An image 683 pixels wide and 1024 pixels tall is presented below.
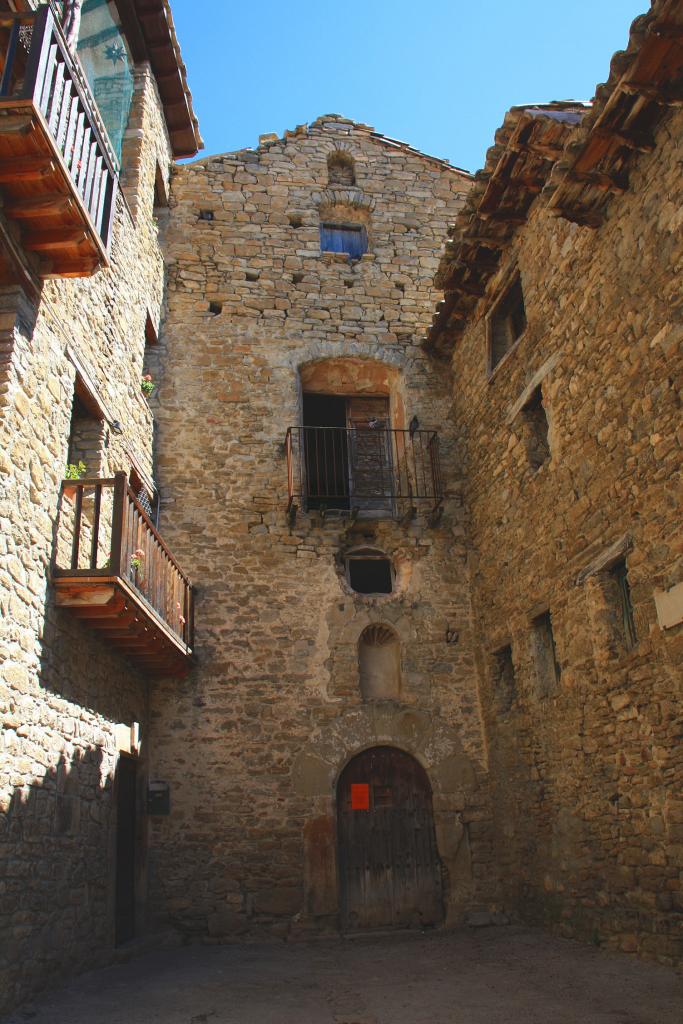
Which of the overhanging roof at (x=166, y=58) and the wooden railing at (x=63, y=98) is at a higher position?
the overhanging roof at (x=166, y=58)

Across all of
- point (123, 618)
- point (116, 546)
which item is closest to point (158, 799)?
point (123, 618)

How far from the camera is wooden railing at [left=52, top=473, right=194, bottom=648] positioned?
258 inches

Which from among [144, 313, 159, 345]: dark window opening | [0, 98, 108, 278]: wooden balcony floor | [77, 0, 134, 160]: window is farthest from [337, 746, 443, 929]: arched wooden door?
[77, 0, 134, 160]: window

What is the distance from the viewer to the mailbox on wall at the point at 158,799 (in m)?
8.78

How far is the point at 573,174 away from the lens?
6.90 m

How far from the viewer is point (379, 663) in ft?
33.1

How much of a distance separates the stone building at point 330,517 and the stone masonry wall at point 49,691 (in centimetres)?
4

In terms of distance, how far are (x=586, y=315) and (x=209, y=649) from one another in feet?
18.1

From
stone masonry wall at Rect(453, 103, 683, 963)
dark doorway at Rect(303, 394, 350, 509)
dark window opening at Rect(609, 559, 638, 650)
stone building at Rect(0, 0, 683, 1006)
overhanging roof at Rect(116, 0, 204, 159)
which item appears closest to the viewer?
stone building at Rect(0, 0, 683, 1006)

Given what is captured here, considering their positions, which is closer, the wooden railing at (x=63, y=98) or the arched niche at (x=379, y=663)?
the wooden railing at (x=63, y=98)

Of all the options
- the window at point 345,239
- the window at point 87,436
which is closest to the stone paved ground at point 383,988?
the window at point 87,436

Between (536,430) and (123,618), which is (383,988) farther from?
(536,430)

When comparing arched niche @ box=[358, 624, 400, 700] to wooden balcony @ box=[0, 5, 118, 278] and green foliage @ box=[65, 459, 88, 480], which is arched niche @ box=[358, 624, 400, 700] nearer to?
green foliage @ box=[65, 459, 88, 480]

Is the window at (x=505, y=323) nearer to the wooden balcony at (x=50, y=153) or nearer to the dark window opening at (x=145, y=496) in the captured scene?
the dark window opening at (x=145, y=496)
